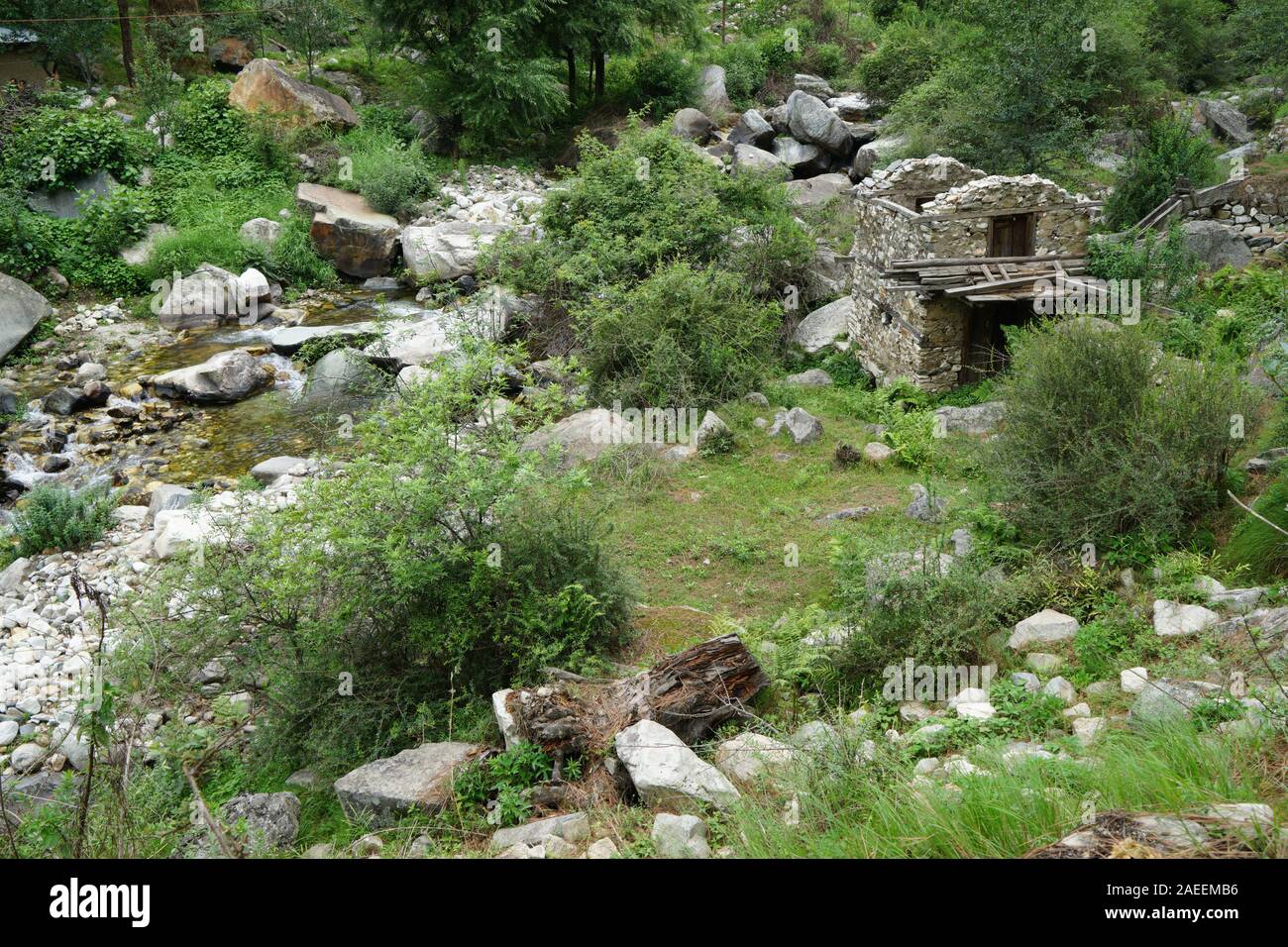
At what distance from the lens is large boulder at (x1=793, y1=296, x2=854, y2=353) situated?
49.3ft

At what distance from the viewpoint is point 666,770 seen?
197 inches

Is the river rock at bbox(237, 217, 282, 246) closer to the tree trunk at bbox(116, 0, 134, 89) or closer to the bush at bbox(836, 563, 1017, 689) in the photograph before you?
the tree trunk at bbox(116, 0, 134, 89)

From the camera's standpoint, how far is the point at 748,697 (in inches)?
241

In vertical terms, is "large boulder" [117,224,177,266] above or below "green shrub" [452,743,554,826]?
above

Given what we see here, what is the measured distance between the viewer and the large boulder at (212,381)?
1406 cm

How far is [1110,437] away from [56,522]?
35.0 ft

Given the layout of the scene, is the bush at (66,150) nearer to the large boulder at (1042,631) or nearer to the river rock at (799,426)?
the river rock at (799,426)

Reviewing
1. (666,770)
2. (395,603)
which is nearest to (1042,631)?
(666,770)

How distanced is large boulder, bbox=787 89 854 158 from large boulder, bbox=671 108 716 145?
2.23 m

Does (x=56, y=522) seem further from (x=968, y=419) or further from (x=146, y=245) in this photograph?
(x=968, y=419)

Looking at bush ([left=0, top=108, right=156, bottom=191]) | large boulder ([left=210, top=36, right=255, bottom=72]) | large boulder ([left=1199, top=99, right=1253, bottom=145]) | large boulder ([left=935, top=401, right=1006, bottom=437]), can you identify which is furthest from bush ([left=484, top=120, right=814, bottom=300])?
large boulder ([left=210, top=36, right=255, bottom=72])

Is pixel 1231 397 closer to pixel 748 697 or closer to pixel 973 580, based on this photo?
pixel 973 580

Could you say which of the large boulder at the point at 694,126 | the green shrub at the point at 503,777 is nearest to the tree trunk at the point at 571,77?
the large boulder at the point at 694,126
